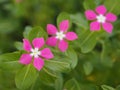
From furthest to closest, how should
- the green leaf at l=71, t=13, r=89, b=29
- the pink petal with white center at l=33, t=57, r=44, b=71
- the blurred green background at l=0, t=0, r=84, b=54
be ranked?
the blurred green background at l=0, t=0, r=84, b=54
the green leaf at l=71, t=13, r=89, b=29
the pink petal with white center at l=33, t=57, r=44, b=71

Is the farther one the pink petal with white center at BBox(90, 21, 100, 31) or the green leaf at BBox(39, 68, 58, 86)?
the pink petal with white center at BBox(90, 21, 100, 31)

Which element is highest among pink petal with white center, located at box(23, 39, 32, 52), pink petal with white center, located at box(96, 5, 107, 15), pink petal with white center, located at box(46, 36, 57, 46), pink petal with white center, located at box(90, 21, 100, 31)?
pink petal with white center, located at box(96, 5, 107, 15)

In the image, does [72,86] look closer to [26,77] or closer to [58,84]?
[58,84]

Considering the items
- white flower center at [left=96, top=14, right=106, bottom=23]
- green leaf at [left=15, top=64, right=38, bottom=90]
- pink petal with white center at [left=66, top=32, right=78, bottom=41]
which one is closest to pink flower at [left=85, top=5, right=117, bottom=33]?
white flower center at [left=96, top=14, right=106, bottom=23]

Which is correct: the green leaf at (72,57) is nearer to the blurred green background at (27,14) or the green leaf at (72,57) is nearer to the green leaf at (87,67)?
the green leaf at (87,67)

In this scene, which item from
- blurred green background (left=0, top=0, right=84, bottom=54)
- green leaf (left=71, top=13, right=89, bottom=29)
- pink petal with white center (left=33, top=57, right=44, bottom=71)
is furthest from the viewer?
blurred green background (left=0, top=0, right=84, bottom=54)

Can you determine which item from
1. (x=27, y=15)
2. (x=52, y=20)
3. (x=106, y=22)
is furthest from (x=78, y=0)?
(x=106, y=22)

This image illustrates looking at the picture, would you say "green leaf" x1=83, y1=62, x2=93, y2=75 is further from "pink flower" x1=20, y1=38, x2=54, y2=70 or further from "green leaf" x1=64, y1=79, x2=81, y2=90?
"pink flower" x1=20, y1=38, x2=54, y2=70

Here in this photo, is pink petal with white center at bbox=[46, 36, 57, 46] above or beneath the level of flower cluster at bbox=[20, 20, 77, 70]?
above
